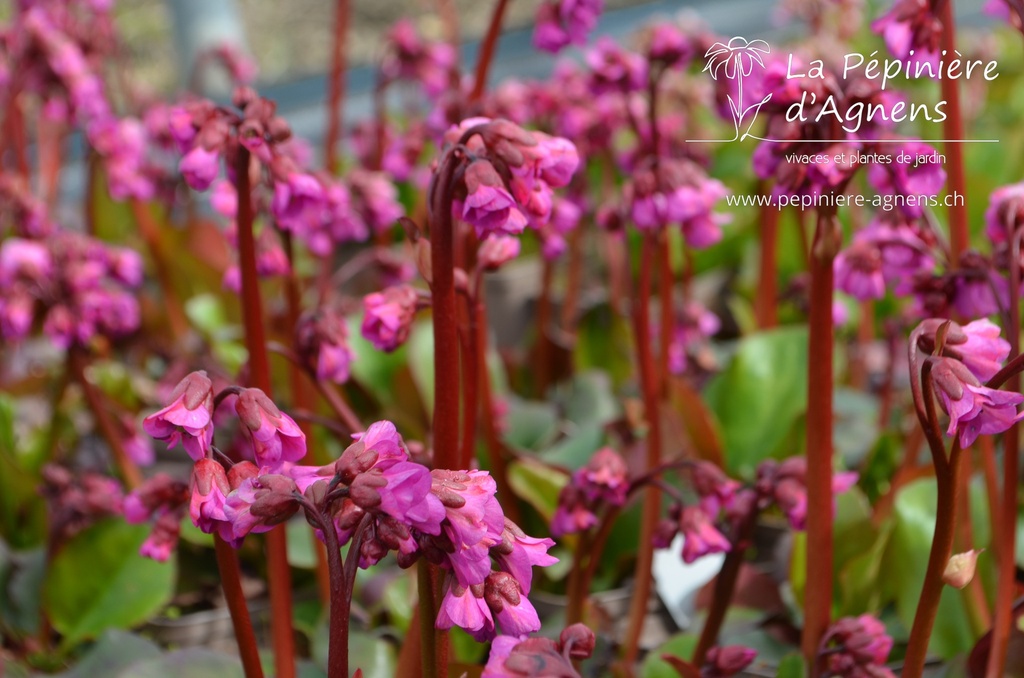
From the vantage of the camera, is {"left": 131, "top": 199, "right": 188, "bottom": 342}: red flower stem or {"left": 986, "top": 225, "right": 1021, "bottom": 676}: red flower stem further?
{"left": 131, "top": 199, "right": 188, "bottom": 342}: red flower stem

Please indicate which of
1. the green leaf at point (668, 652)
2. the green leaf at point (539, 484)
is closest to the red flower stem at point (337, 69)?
the green leaf at point (539, 484)

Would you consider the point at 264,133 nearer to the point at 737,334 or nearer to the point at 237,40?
the point at 737,334

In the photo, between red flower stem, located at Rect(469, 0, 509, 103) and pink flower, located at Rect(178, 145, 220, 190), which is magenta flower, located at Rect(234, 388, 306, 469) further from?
red flower stem, located at Rect(469, 0, 509, 103)

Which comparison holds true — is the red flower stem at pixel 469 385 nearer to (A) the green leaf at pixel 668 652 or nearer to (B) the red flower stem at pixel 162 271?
(A) the green leaf at pixel 668 652

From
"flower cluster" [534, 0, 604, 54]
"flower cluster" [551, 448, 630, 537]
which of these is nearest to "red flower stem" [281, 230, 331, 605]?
"flower cluster" [551, 448, 630, 537]

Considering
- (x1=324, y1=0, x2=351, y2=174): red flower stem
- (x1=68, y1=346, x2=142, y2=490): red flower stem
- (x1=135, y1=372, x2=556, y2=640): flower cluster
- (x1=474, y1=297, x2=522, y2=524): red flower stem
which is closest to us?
(x1=135, y1=372, x2=556, y2=640): flower cluster

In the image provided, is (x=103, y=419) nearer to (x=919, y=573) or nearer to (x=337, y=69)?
(x=337, y=69)

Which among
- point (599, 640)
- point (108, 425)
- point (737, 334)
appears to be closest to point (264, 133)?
point (599, 640)
